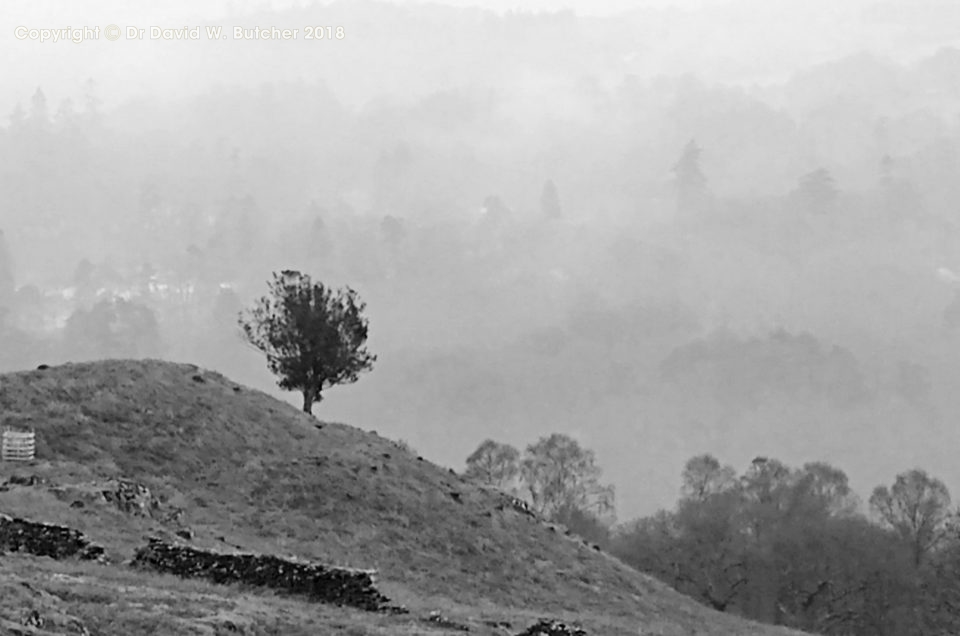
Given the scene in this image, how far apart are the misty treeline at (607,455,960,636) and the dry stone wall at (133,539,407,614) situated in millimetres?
65718

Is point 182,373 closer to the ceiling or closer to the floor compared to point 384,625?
closer to the ceiling

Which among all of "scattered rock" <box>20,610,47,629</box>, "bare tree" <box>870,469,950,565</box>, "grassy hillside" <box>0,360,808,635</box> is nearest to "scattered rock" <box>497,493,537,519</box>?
"grassy hillside" <box>0,360,808,635</box>

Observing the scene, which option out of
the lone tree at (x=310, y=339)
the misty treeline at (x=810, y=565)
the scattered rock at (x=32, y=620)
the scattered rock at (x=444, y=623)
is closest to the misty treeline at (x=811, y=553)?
the misty treeline at (x=810, y=565)

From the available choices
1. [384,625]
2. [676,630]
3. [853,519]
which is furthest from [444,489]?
[853,519]

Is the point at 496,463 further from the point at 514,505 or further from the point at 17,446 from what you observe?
the point at 17,446

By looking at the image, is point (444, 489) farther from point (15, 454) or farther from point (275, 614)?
point (275, 614)

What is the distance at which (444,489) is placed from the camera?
169 feet

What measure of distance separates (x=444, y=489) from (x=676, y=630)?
15.9m

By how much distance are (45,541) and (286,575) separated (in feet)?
22.7

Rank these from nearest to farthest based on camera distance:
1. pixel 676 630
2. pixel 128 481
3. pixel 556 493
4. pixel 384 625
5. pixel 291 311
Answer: pixel 384 625, pixel 676 630, pixel 128 481, pixel 291 311, pixel 556 493

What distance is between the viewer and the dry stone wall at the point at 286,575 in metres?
25.2

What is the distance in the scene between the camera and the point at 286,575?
2548cm

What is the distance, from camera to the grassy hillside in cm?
3556

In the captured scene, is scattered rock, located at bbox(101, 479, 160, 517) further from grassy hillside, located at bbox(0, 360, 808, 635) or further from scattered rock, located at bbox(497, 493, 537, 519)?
scattered rock, located at bbox(497, 493, 537, 519)
